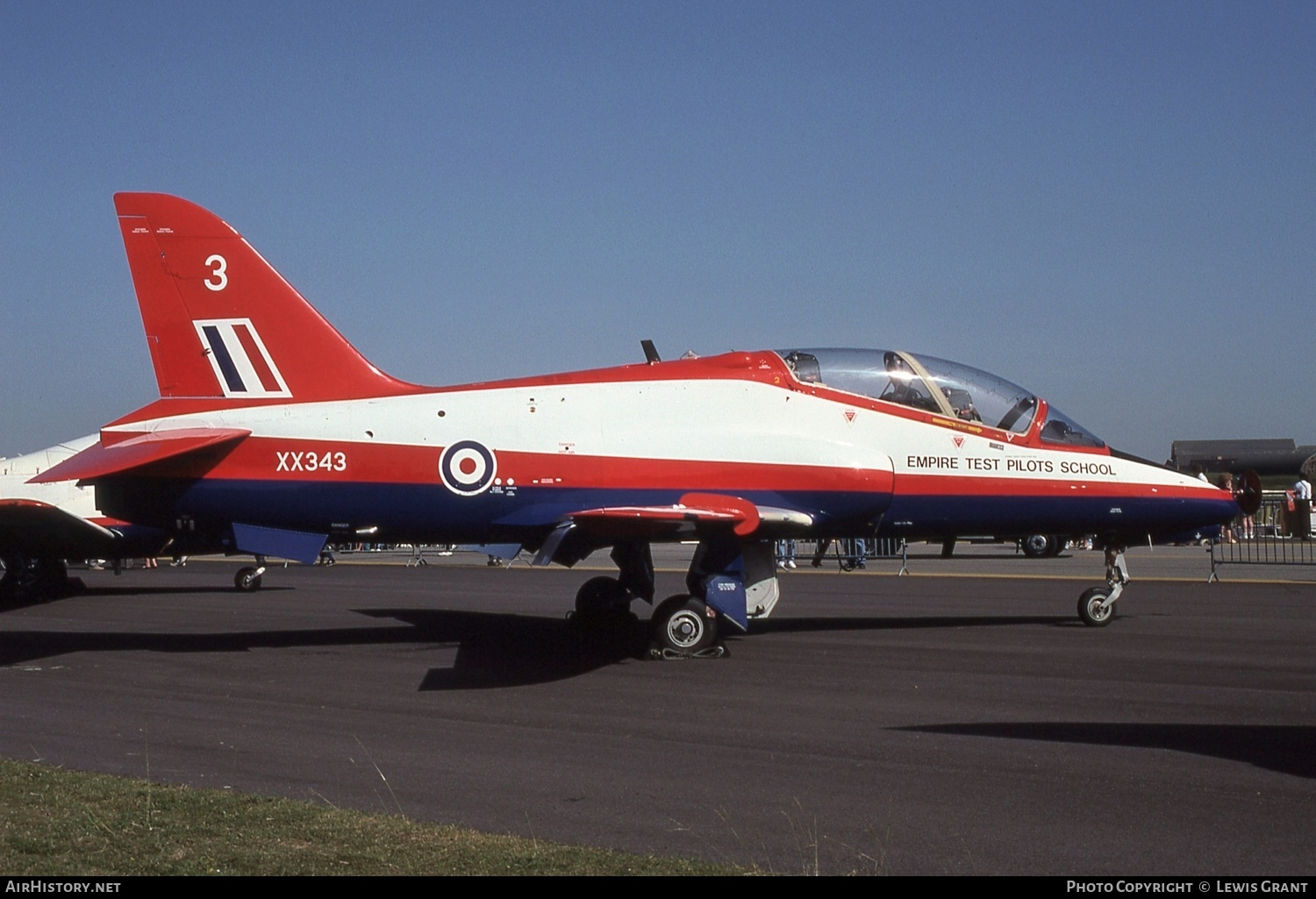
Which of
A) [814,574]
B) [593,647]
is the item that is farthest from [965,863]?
[814,574]

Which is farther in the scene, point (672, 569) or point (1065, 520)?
point (672, 569)

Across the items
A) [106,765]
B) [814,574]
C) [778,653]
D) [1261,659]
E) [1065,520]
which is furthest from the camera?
[814,574]

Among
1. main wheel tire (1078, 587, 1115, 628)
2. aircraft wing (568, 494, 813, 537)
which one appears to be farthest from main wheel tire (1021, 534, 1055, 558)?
aircraft wing (568, 494, 813, 537)

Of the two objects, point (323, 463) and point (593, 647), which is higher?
point (323, 463)

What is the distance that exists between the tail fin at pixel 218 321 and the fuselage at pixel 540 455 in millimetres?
246

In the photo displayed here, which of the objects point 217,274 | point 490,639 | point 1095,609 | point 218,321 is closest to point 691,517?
point 490,639

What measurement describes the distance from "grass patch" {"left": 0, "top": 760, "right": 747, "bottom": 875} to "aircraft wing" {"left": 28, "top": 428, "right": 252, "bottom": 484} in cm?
574

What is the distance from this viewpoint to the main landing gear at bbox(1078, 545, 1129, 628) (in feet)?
49.6

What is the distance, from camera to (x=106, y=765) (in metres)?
7.72

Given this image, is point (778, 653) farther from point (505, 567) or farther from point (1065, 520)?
point (505, 567)

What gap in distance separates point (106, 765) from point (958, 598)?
14.5 meters

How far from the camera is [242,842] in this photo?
5.71m

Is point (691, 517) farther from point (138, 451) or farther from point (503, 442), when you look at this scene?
point (138, 451)

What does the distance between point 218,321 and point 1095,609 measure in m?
10.8
